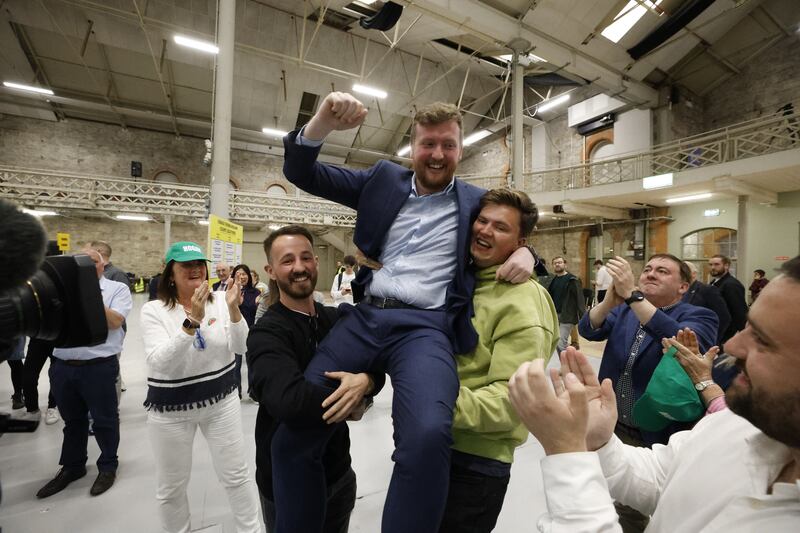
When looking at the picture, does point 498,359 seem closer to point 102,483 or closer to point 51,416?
point 102,483

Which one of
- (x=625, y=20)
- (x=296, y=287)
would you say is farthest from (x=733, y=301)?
(x=625, y=20)

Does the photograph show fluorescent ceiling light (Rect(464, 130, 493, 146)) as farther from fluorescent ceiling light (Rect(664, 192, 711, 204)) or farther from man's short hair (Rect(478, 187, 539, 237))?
man's short hair (Rect(478, 187, 539, 237))

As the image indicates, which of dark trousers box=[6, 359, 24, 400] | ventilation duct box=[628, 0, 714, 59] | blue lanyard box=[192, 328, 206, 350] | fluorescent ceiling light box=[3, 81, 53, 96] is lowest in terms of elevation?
dark trousers box=[6, 359, 24, 400]

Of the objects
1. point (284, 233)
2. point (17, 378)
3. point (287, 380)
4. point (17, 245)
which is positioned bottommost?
point (17, 378)

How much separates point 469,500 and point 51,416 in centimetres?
472

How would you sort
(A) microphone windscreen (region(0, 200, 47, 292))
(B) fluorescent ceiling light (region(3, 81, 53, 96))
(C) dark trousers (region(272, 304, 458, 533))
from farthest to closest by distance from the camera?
(B) fluorescent ceiling light (region(3, 81, 53, 96)) < (C) dark trousers (region(272, 304, 458, 533)) < (A) microphone windscreen (region(0, 200, 47, 292))

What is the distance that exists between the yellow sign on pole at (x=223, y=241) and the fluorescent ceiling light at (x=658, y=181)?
1000cm

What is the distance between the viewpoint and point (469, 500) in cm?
121

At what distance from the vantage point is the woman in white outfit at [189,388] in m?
2.00

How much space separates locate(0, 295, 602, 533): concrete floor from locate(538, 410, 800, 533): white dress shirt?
6.05 ft

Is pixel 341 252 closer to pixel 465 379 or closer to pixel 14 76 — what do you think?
pixel 14 76

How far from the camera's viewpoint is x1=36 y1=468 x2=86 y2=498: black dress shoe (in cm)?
263

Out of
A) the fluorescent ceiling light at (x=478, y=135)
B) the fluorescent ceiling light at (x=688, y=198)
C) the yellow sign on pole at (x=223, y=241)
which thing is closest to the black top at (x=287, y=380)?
the yellow sign on pole at (x=223, y=241)

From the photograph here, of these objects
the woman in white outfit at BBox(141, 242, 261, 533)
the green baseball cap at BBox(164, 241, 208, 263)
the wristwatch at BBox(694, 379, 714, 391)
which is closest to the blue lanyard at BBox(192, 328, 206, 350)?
the woman in white outfit at BBox(141, 242, 261, 533)
